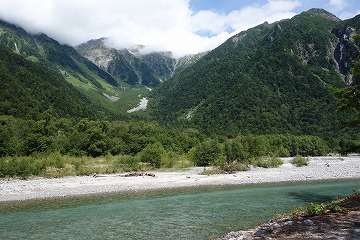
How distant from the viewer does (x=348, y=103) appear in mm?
28547

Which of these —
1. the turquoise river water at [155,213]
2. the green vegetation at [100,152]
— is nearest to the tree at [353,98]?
the turquoise river water at [155,213]

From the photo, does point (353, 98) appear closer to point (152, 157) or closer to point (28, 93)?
point (152, 157)

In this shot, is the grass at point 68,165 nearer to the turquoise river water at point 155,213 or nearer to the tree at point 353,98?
the turquoise river water at point 155,213

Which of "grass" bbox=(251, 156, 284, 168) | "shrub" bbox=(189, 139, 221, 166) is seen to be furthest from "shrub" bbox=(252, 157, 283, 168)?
"shrub" bbox=(189, 139, 221, 166)

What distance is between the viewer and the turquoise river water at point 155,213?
21500 millimetres

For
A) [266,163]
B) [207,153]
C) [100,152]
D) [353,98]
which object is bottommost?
[266,163]

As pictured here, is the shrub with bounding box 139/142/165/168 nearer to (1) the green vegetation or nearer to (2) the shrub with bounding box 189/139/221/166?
(1) the green vegetation

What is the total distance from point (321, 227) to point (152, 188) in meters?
32.8

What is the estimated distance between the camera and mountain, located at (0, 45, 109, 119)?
132500mm

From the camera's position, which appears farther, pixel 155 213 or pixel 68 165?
pixel 68 165

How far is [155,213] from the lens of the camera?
28062 millimetres

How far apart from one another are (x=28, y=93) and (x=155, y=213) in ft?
466

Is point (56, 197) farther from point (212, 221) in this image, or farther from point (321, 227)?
point (321, 227)

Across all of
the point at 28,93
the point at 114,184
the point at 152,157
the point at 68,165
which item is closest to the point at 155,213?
the point at 114,184
